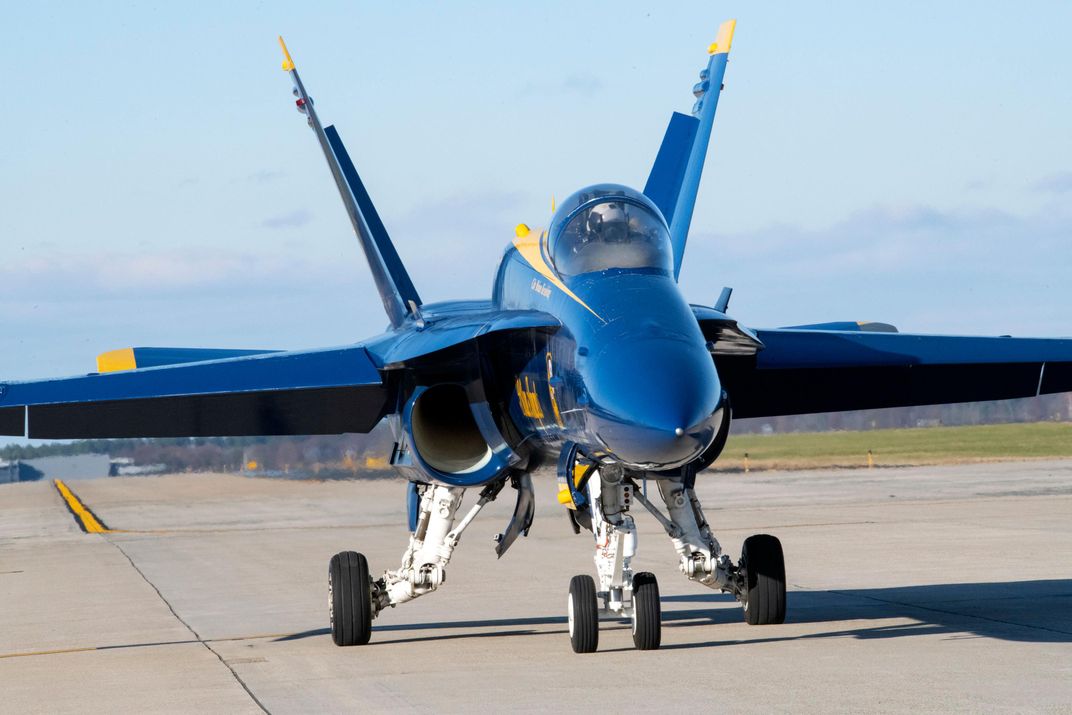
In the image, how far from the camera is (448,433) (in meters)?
11.9

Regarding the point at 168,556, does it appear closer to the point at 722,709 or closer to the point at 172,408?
the point at 172,408

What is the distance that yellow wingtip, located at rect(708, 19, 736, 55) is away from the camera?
14.5 metres

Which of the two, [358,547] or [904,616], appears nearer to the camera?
[904,616]

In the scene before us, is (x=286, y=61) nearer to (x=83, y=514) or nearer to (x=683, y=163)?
(x=683, y=163)

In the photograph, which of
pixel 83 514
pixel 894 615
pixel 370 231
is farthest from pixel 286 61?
pixel 83 514

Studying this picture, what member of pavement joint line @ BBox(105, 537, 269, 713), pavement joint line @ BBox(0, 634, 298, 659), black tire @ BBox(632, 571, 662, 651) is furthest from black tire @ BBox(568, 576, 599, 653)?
pavement joint line @ BBox(0, 634, 298, 659)

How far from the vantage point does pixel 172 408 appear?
1305cm

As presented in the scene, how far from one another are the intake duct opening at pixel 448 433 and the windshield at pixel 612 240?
1.84m

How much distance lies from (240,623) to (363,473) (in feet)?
82.2

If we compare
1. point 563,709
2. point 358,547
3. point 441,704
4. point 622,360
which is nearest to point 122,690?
Answer: point 441,704

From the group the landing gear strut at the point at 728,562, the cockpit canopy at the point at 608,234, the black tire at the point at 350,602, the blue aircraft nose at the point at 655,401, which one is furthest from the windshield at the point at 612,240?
the black tire at the point at 350,602

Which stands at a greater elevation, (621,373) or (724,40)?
(724,40)

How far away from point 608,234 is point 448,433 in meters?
2.55

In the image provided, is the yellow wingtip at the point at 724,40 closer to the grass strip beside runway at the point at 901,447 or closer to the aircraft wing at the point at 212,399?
the aircraft wing at the point at 212,399
